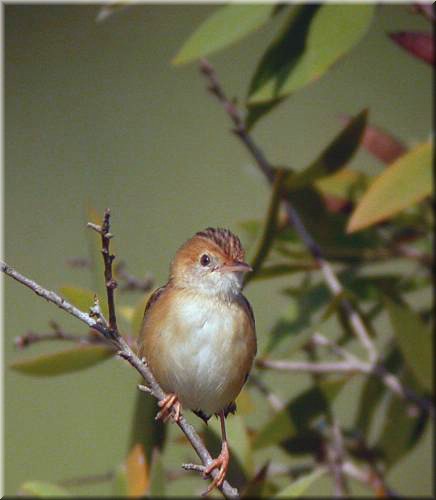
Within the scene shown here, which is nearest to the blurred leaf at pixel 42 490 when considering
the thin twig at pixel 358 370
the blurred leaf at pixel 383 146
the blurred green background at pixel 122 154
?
the thin twig at pixel 358 370

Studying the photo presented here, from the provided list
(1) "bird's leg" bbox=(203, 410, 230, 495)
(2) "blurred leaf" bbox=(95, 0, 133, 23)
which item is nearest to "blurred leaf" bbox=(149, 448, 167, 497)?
(1) "bird's leg" bbox=(203, 410, 230, 495)

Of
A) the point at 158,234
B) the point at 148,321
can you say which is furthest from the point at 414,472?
the point at 148,321

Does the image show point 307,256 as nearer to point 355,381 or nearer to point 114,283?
point 114,283

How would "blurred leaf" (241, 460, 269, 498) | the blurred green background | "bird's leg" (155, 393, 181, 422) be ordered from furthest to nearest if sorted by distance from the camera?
the blurred green background, "blurred leaf" (241, 460, 269, 498), "bird's leg" (155, 393, 181, 422)

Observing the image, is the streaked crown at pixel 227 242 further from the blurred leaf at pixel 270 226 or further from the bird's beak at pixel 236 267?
the blurred leaf at pixel 270 226

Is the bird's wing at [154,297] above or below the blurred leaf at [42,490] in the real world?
above

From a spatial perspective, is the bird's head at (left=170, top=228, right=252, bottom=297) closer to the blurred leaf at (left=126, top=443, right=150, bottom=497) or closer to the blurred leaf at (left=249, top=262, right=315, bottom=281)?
the blurred leaf at (left=249, top=262, right=315, bottom=281)

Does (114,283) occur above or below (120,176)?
below
